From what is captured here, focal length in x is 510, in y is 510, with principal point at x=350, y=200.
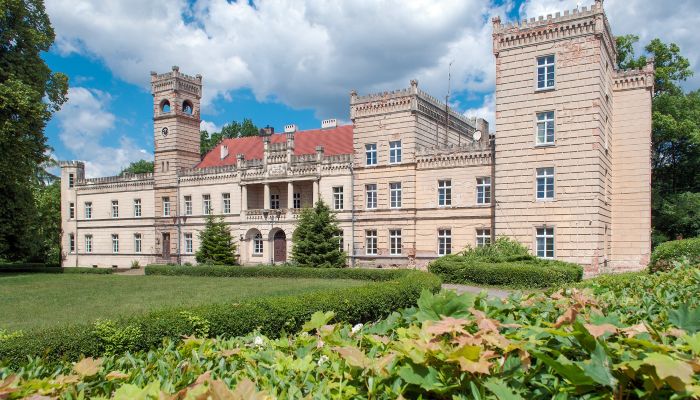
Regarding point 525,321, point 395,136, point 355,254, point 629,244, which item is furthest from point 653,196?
point 525,321

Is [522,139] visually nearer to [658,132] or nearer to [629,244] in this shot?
[629,244]

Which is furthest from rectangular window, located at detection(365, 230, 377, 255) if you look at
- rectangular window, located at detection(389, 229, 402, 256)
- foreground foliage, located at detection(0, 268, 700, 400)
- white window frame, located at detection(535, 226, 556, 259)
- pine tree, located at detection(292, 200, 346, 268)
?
foreground foliage, located at detection(0, 268, 700, 400)

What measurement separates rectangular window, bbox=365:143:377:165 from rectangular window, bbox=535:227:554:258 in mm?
12109

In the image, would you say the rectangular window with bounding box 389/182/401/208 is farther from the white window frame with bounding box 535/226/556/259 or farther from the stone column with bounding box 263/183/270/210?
the stone column with bounding box 263/183/270/210

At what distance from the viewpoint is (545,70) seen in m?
28.1

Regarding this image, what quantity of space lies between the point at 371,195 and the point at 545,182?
11945mm

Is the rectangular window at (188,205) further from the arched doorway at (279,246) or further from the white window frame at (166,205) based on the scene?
the arched doorway at (279,246)

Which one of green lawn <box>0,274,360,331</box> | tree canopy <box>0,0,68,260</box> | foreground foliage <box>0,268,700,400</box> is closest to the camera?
foreground foliage <box>0,268,700,400</box>

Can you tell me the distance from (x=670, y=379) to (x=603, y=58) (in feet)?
98.2

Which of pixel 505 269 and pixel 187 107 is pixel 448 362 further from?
pixel 187 107

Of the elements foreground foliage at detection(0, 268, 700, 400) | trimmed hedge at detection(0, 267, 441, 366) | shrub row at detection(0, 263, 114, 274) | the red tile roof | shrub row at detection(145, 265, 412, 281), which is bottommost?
shrub row at detection(0, 263, 114, 274)

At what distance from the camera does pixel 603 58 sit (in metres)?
27.6

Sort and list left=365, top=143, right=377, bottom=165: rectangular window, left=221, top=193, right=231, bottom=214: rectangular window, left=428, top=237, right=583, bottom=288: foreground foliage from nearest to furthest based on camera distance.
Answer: left=428, top=237, right=583, bottom=288: foreground foliage < left=365, top=143, right=377, bottom=165: rectangular window < left=221, top=193, right=231, bottom=214: rectangular window

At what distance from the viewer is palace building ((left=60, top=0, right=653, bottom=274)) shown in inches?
1076
